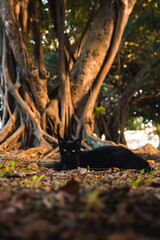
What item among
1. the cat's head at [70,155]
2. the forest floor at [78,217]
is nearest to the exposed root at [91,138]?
the cat's head at [70,155]

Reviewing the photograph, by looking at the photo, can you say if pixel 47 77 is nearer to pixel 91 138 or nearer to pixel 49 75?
pixel 49 75

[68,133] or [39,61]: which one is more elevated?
[39,61]

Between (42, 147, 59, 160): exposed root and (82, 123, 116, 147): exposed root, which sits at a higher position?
(82, 123, 116, 147): exposed root

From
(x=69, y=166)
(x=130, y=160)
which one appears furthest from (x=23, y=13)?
(x=130, y=160)

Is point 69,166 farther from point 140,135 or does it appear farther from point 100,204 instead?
point 140,135

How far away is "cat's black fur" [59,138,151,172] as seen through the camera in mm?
3365

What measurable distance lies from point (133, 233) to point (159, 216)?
199 millimetres

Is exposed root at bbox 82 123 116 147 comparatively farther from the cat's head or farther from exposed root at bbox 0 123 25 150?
exposed root at bbox 0 123 25 150

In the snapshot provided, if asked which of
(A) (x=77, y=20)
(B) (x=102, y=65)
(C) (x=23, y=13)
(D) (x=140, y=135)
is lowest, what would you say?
(D) (x=140, y=135)

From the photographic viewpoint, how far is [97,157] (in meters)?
3.63

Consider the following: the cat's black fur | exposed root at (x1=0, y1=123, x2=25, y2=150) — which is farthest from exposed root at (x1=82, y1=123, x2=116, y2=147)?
exposed root at (x1=0, y1=123, x2=25, y2=150)

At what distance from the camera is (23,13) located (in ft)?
18.4

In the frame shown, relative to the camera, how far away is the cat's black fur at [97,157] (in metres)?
3.37

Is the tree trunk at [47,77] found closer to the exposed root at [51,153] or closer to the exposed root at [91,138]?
the exposed root at [91,138]
